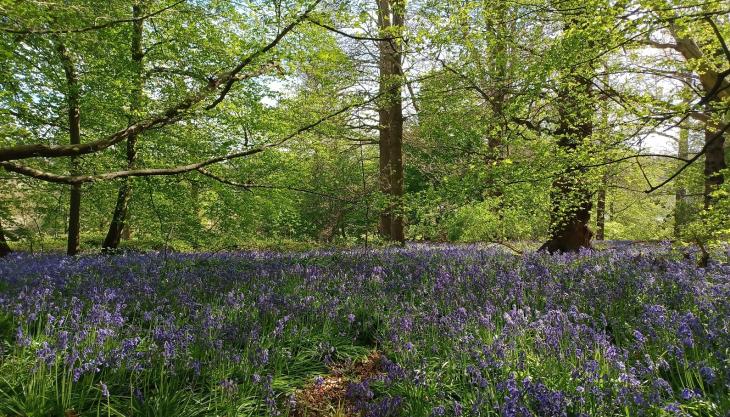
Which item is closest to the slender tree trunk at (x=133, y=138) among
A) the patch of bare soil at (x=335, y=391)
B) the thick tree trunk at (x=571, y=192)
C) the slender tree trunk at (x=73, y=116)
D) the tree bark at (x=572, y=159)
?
the slender tree trunk at (x=73, y=116)

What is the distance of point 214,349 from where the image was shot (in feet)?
11.1

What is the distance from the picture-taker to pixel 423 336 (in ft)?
13.1

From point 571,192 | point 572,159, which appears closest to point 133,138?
point 572,159

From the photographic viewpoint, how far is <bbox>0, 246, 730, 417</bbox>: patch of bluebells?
9.11 ft

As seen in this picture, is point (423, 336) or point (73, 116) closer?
point (423, 336)

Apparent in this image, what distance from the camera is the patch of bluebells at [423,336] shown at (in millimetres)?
2777

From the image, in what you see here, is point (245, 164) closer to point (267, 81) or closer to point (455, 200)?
point (267, 81)

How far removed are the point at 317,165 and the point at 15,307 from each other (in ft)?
55.1

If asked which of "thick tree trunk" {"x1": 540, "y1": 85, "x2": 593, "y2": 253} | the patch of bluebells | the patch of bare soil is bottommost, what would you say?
the patch of bare soil

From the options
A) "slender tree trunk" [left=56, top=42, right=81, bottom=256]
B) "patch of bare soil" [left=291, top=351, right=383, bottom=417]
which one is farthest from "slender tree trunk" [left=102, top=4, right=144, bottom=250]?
"patch of bare soil" [left=291, top=351, right=383, bottom=417]

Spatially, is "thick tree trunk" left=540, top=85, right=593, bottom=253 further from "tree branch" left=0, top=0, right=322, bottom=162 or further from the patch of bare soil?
"tree branch" left=0, top=0, right=322, bottom=162

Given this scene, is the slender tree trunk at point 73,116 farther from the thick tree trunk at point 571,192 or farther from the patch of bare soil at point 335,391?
the thick tree trunk at point 571,192

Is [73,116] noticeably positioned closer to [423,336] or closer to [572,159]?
[423,336]

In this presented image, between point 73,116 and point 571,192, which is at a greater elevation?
point 73,116
